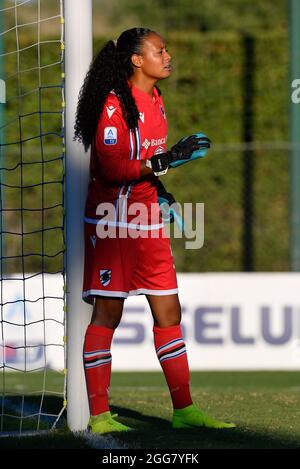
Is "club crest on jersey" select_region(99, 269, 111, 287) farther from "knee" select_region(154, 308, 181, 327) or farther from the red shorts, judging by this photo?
"knee" select_region(154, 308, 181, 327)

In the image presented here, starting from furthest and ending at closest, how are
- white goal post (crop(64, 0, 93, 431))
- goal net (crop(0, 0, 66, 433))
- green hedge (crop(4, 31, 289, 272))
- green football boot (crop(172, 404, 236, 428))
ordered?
green hedge (crop(4, 31, 289, 272)), goal net (crop(0, 0, 66, 433)), white goal post (crop(64, 0, 93, 431)), green football boot (crop(172, 404, 236, 428))

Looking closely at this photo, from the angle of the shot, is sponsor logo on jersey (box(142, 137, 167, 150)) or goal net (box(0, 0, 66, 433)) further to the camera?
goal net (box(0, 0, 66, 433))

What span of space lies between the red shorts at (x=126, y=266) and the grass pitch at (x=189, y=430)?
0.78 m

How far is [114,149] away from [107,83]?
16.2 inches

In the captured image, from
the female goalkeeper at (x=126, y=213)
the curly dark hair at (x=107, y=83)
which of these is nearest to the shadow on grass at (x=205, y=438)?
the female goalkeeper at (x=126, y=213)

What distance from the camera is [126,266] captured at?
19.7 ft

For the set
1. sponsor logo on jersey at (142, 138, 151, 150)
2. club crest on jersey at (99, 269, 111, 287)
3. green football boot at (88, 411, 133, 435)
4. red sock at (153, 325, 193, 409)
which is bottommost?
green football boot at (88, 411, 133, 435)

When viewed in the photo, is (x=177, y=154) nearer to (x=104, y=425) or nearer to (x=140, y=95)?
(x=140, y=95)

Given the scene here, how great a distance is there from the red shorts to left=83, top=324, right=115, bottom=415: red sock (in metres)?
0.21

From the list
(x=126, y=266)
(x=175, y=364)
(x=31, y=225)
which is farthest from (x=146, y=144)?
(x=31, y=225)

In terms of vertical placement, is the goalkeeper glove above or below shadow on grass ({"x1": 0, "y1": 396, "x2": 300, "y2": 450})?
above

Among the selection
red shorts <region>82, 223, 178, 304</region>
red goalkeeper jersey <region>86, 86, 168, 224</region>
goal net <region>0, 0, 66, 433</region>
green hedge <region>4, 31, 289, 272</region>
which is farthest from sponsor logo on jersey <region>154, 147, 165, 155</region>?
green hedge <region>4, 31, 289, 272</region>

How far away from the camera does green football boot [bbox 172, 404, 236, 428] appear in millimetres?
6095
